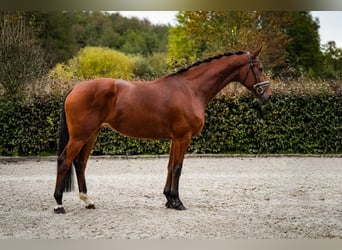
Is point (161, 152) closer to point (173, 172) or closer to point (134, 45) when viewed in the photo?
point (134, 45)

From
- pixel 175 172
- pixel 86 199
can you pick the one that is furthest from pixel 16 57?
pixel 175 172

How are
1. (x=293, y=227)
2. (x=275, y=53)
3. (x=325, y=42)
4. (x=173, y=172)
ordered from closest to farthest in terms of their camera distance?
(x=293, y=227) < (x=173, y=172) < (x=325, y=42) < (x=275, y=53)

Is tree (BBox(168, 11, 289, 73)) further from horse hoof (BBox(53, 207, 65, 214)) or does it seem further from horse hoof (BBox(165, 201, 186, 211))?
horse hoof (BBox(53, 207, 65, 214))

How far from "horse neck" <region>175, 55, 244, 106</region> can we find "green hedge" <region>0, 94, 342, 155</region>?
7.55 feet

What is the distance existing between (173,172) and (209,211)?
46cm

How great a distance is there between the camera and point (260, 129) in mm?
6324

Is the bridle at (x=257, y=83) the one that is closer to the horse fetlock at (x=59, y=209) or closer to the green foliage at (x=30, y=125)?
the horse fetlock at (x=59, y=209)

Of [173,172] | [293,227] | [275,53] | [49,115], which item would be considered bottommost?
[293,227]

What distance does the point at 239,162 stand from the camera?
237 inches

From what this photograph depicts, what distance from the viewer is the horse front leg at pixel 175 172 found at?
3.88 meters

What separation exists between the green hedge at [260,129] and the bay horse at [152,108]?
7.37 feet

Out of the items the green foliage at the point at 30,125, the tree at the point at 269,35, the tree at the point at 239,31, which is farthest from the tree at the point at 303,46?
the green foliage at the point at 30,125

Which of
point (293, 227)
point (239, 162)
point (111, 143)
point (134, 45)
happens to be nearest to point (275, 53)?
point (239, 162)

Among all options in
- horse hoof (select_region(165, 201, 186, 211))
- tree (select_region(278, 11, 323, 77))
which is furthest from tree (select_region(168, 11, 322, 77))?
horse hoof (select_region(165, 201, 186, 211))
